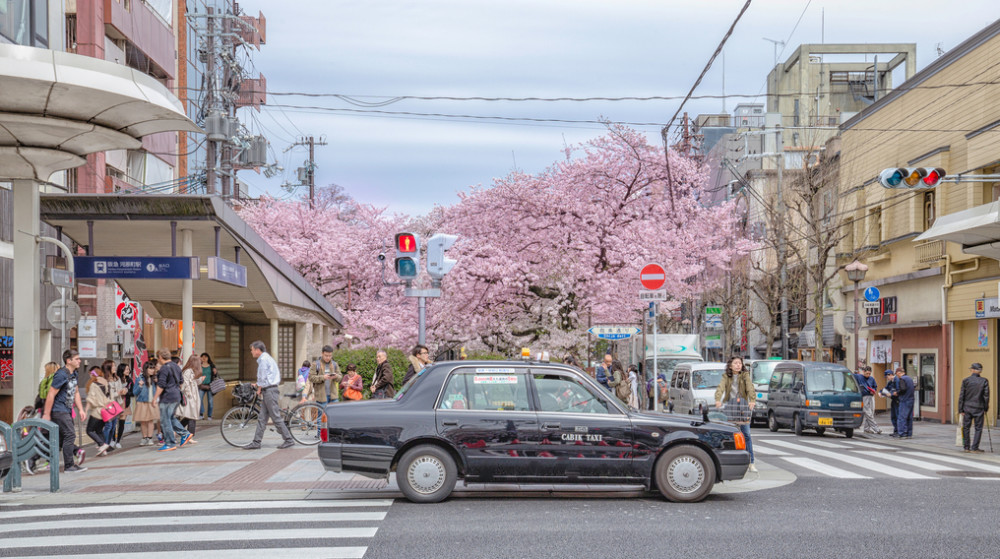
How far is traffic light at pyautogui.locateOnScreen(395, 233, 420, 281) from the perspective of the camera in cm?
1495

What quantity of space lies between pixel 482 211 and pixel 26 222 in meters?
18.8

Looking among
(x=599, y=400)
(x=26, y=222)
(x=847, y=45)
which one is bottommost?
(x=599, y=400)

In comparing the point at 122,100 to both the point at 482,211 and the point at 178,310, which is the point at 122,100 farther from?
the point at 482,211

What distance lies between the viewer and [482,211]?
108 feet

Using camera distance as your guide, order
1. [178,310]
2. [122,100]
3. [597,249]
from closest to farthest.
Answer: [122,100]
[178,310]
[597,249]

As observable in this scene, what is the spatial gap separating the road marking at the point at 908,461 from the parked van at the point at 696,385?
7.90 metres

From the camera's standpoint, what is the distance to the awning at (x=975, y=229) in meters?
18.2

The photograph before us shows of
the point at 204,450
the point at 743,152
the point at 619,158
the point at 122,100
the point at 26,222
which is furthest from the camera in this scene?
the point at 743,152

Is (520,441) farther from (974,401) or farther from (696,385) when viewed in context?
(696,385)

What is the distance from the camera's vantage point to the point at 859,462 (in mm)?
16391

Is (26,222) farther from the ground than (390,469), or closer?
farther from the ground

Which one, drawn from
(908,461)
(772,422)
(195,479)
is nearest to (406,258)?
(195,479)

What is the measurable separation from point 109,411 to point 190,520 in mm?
7329

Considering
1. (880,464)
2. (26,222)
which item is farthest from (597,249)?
(26,222)
